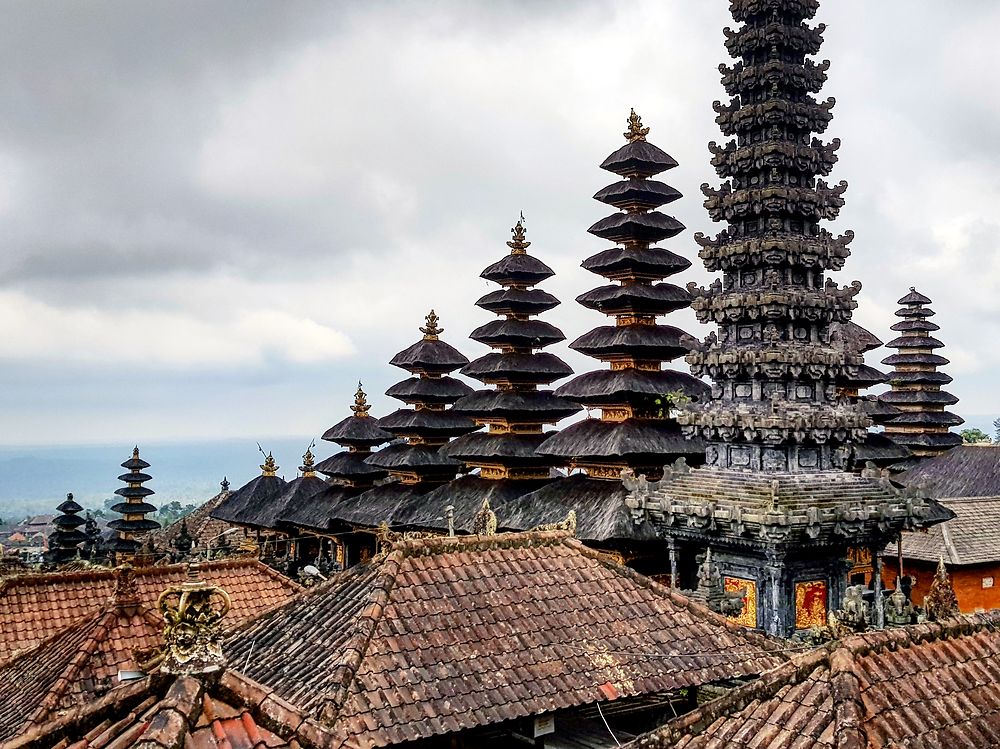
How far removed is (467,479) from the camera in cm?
2898

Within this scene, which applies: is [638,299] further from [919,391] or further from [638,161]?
[919,391]

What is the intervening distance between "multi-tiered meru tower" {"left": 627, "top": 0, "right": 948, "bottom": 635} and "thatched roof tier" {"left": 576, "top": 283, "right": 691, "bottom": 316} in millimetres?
4784

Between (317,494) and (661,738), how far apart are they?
29339 mm

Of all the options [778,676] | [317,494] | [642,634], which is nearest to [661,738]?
[778,676]

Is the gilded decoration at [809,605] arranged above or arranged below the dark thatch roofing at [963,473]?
below

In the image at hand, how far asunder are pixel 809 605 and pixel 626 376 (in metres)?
8.30

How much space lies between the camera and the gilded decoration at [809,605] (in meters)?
18.8

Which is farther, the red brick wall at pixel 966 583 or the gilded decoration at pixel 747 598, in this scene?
the red brick wall at pixel 966 583

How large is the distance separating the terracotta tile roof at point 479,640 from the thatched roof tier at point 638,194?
1733cm

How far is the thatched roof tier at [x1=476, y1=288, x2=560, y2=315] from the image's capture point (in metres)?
30.6

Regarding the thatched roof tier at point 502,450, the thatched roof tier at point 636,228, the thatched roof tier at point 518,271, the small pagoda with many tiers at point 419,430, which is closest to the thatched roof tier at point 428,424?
the small pagoda with many tiers at point 419,430

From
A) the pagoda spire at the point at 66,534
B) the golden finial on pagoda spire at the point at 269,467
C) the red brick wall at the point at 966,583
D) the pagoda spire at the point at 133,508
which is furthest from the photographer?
the pagoda spire at the point at 66,534

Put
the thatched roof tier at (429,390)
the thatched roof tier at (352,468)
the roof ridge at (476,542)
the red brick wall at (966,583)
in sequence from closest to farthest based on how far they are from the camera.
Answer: the roof ridge at (476,542), the red brick wall at (966,583), the thatched roof tier at (429,390), the thatched roof tier at (352,468)

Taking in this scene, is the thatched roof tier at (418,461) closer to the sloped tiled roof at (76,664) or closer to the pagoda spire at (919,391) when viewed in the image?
the sloped tiled roof at (76,664)
